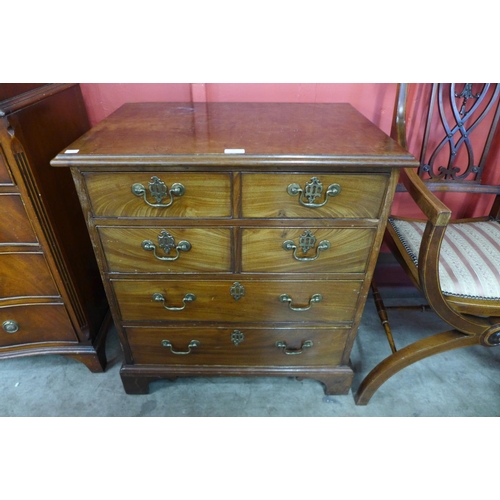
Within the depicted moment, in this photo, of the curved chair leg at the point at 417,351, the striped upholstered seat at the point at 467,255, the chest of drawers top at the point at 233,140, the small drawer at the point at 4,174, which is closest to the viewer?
the chest of drawers top at the point at 233,140

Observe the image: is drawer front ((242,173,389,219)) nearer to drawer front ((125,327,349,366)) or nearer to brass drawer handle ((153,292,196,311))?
brass drawer handle ((153,292,196,311))

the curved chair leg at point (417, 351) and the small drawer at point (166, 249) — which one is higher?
the small drawer at point (166, 249)

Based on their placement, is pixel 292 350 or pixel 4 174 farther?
pixel 292 350

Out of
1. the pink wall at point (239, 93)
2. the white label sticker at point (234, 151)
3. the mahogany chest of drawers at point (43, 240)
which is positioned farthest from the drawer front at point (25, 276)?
the white label sticker at point (234, 151)

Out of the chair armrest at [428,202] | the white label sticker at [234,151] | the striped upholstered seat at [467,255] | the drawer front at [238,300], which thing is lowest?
the drawer front at [238,300]

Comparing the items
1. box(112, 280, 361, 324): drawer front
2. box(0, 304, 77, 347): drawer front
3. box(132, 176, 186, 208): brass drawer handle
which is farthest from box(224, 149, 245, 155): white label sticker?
box(0, 304, 77, 347): drawer front

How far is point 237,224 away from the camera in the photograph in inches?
37.3

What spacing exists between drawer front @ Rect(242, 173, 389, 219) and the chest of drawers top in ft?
0.16

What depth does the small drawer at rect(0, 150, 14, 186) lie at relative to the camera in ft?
3.16

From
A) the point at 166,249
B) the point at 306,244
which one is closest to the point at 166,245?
the point at 166,249

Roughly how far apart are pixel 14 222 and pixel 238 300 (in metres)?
0.74

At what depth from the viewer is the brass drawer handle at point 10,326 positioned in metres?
1.28

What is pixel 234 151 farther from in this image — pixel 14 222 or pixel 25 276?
pixel 25 276

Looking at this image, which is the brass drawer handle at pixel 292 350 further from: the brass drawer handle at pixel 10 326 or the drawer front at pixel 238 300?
the brass drawer handle at pixel 10 326
